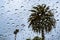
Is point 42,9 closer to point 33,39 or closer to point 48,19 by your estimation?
Answer: point 48,19

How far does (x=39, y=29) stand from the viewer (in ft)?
179

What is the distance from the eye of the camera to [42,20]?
179 feet

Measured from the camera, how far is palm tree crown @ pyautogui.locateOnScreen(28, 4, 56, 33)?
5459 cm

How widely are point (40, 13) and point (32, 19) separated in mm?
2291

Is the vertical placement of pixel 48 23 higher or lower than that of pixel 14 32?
higher

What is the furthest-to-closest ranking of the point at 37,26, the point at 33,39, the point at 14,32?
the point at 14,32 < the point at 33,39 < the point at 37,26

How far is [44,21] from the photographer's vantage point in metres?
54.8

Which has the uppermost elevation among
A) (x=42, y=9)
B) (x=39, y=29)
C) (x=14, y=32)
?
(x=42, y=9)

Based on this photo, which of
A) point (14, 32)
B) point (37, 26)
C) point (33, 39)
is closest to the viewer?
point (37, 26)

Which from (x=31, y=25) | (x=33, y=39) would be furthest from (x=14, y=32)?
(x=31, y=25)

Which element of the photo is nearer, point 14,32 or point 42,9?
point 42,9

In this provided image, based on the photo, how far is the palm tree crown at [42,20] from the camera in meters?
54.6

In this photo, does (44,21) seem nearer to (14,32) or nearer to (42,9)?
(42,9)

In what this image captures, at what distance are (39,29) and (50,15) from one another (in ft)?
12.2
